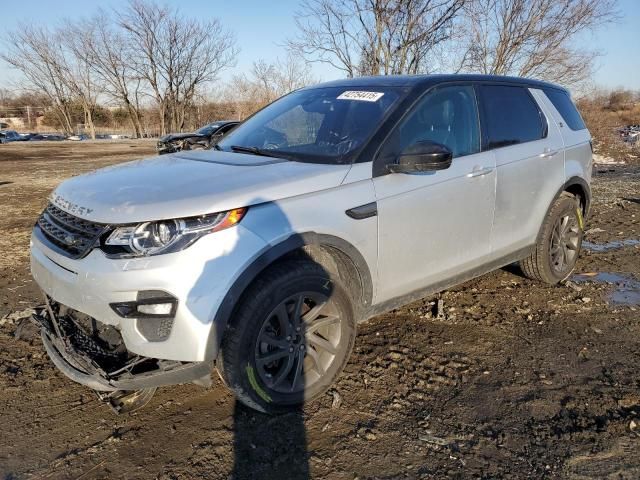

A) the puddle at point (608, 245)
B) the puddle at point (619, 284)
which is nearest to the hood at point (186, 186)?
the puddle at point (619, 284)

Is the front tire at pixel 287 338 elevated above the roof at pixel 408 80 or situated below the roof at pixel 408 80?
below

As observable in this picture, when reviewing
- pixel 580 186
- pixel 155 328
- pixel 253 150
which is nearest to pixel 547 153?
pixel 580 186

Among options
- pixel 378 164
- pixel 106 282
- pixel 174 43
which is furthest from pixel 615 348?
pixel 174 43

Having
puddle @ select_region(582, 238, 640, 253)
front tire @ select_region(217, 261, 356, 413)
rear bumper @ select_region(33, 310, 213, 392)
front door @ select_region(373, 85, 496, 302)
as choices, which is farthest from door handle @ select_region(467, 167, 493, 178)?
puddle @ select_region(582, 238, 640, 253)

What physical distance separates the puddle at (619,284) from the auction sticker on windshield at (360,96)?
9.18 ft

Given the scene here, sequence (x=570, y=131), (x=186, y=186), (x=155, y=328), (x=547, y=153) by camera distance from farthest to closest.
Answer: (x=570, y=131) → (x=547, y=153) → (x=186, y=186) → (x=155, y=328)

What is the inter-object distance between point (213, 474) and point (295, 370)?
0.67m

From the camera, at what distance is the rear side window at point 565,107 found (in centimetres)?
446

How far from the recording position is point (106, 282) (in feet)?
7.27

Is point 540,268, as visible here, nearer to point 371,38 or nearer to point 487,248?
point 487,248

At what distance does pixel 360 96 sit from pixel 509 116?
1308mm

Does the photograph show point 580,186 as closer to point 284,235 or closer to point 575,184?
point 575,184

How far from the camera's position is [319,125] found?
3318mm

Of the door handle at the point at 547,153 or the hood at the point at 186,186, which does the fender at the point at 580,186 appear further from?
the hood at the point at 186,186
